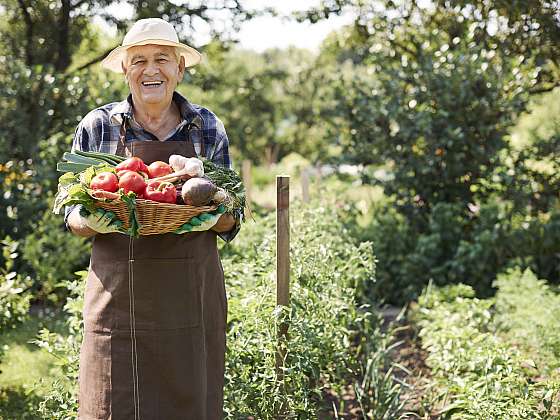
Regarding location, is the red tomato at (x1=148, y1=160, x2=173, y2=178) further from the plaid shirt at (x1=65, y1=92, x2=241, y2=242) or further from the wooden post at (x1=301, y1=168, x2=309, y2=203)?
the wooden post at (x1=301, y1=168, x2=309, y2=203)

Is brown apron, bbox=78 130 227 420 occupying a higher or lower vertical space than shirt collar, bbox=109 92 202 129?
lower

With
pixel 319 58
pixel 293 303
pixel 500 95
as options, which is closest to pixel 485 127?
pixel 500 95

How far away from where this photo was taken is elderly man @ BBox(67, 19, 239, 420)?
93.2 inches

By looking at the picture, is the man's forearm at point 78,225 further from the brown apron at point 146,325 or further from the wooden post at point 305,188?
the wooden post at point 305,188

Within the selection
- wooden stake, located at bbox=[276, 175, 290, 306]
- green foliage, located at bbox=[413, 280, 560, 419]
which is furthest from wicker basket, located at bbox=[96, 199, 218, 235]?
green foliage, located at bbox=[413, 280, 560, 419]

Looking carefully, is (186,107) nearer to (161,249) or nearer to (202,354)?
(161,249)

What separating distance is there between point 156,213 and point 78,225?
1.07ft

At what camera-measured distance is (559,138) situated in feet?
20.7

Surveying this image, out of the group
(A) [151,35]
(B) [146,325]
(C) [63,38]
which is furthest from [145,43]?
(C) [63,38]

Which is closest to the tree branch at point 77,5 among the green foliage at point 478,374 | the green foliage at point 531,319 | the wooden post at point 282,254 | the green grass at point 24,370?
the green grass at point 24,370

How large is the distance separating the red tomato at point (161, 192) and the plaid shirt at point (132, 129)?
338 millimetres

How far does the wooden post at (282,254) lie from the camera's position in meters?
3.16

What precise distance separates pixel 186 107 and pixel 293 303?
1.20 metres

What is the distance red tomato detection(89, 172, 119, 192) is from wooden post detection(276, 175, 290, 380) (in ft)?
3.64
